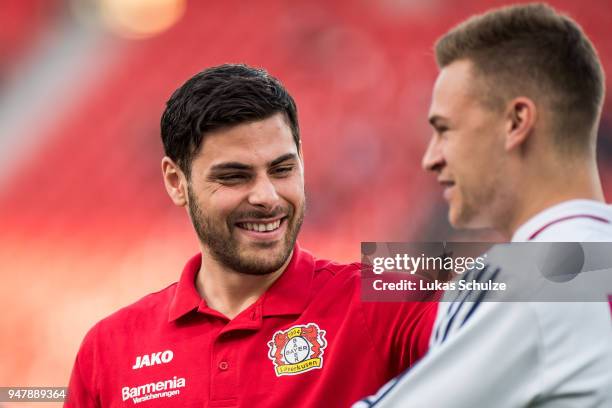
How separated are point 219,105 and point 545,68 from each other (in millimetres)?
621

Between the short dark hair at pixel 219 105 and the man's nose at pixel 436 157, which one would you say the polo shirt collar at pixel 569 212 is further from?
the short dark hair at pixel 219 105

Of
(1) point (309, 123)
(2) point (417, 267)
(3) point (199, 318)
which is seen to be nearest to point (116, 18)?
(1) point (309, 123)

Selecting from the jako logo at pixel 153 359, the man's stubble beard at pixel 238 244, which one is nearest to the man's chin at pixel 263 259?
the man's stubble beard at pixel 238 244

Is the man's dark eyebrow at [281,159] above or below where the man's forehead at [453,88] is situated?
below

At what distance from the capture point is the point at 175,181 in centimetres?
175

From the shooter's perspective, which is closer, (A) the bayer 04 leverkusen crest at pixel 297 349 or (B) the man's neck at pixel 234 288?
(A) the bayer 04 leverkusen crest at pixel 297 349

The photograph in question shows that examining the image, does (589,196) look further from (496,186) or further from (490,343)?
(490,343)

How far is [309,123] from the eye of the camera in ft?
6.62

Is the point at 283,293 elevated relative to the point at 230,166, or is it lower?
lower

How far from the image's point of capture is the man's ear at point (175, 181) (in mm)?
1720

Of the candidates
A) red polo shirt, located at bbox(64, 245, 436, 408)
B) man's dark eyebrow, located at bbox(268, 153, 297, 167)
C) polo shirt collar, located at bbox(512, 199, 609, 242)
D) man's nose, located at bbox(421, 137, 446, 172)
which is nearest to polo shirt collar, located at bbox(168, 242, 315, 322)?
red polo shirt, located at bbox(64, 245, 436, 408)

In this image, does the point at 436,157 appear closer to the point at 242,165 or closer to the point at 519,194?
the point at 519,194

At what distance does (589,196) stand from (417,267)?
1.58ft

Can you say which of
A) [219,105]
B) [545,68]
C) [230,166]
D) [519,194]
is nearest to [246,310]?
[230,166]
